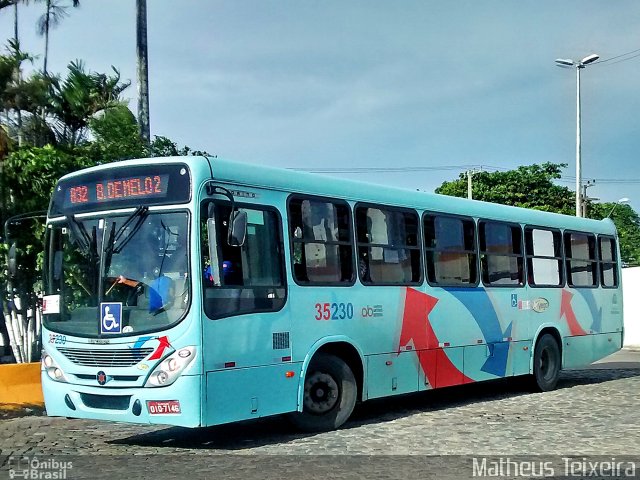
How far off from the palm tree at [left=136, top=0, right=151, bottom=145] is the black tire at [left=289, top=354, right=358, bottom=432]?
26.6 feet

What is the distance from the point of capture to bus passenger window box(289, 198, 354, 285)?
945 centimetres

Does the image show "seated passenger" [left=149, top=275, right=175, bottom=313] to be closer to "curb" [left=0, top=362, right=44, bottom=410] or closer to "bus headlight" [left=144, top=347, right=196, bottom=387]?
"bus headlight" [left=144, top=347, right=196, bottom=387]

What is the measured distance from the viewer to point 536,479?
7.26m

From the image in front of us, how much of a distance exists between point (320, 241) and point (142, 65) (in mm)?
8891

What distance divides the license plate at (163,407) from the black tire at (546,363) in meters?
7.78

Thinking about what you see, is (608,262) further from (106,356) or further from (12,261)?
(12,261)

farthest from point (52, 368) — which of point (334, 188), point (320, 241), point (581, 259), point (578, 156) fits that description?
point (578, 156)

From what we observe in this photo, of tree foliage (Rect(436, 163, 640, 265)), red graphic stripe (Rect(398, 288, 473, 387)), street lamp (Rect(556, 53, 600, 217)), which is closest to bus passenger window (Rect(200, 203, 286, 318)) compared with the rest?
red graphic stripe (Rect(398, 288, 473, 387))

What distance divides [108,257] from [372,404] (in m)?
5.75

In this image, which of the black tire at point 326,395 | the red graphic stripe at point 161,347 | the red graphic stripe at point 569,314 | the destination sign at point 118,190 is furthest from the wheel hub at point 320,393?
the red graphic stripe at point 569,314

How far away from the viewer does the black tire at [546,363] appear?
14.0 meters

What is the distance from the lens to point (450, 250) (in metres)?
12.1

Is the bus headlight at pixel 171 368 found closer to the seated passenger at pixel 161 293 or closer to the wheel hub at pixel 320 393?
the seated passenger at pixel 161 293

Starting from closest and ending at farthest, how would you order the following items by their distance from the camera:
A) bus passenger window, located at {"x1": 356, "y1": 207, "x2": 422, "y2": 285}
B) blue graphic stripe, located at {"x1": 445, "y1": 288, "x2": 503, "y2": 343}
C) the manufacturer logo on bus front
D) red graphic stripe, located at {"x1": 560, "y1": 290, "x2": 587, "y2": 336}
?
the manufacturer logo on bus front → bus passenger window, located at {"x1": 356, "y1": 207, "x2": 422, "y2": 285} → blue graphic stripe, located at {"x1": 445, "y1": 288, "x2": 503, "y2": 343} → red graphic stripe, located at {"x1": 560, "y1": 290, "x2": 587, "y2": 336}
